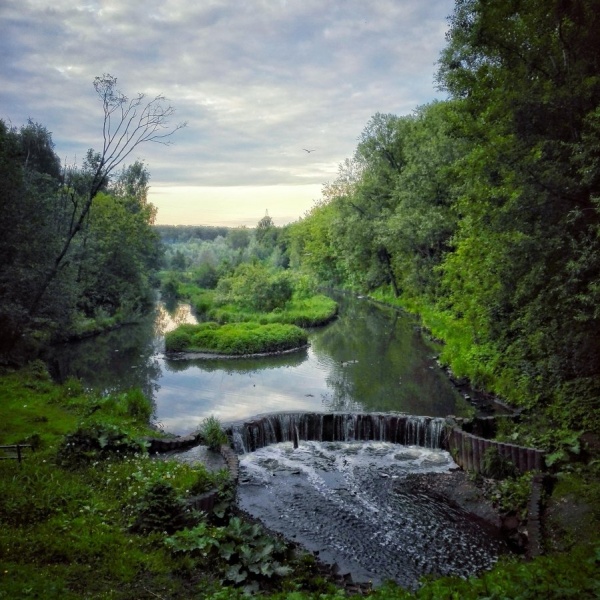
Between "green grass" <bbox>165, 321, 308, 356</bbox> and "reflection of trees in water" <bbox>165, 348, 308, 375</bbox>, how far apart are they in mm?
929

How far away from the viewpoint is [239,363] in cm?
2733

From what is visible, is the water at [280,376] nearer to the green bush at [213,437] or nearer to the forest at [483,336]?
the forest at [483,336]

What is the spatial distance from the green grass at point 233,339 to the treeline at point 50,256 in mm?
6377

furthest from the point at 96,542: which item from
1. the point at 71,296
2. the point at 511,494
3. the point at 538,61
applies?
the point at 71,296

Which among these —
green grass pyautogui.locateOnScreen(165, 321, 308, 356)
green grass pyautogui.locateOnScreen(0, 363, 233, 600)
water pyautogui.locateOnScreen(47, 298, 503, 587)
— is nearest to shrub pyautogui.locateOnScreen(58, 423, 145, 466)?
green grass pyautogui.locateOnScreen(0, 363, 233, 600)

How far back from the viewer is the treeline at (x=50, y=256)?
67.8 feet

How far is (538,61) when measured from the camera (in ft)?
47.2

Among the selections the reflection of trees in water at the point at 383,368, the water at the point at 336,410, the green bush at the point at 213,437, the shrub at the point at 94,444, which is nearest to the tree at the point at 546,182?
the water at the point at 336,410

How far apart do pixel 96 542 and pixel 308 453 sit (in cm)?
855

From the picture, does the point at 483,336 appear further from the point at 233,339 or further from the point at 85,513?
the point at 85,513

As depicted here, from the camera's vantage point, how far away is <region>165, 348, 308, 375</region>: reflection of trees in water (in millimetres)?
26141

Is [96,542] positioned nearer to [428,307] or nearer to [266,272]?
[428,307]

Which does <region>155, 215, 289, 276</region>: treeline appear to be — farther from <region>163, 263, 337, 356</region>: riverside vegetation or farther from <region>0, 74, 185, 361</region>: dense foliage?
<region>0, 74, 185, 361</region>: dense foliage

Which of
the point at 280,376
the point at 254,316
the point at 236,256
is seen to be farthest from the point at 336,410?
the point at 236,256
